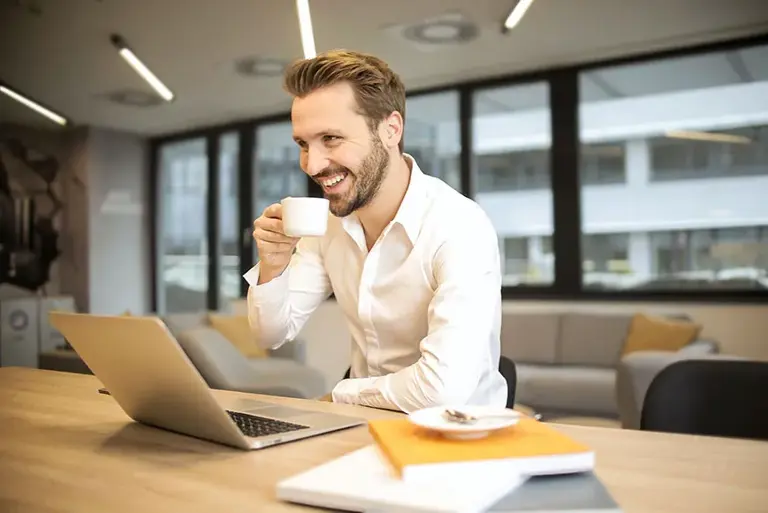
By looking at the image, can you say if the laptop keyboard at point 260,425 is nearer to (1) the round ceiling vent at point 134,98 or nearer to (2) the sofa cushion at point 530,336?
(2) the sofa cushion at point 530,336

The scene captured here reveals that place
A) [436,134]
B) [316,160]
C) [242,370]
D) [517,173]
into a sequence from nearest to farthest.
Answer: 1. [316,160]
2. [242,370]
3. [517,173]
4. [436,134]

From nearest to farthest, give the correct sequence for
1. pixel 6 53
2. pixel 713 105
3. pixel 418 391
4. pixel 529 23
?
pixel 418 391 < pixel 529 23 < pixel 713 105 < pixel 6 53

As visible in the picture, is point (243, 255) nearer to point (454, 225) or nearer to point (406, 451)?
point (454, 225)

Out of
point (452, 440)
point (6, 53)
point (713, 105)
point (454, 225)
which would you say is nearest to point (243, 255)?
point (6, 53)

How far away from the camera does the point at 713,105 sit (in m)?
4.77

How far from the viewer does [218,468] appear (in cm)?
82

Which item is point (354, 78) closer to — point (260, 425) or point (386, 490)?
point (260, 425)

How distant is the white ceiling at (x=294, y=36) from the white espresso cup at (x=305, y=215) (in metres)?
3.39

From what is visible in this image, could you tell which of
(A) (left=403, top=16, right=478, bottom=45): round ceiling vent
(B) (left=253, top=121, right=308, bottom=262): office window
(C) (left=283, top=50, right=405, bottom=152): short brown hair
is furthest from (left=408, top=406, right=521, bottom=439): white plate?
(B) (left=253, top=121, right=308, bottom=262): office window

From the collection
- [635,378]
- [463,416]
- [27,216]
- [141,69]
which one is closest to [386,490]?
[463,416]

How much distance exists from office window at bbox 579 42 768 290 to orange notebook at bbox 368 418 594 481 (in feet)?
14.9

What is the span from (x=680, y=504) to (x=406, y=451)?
27 centimetres

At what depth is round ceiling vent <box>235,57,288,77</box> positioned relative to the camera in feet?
17.1

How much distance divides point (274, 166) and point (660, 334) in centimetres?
403
